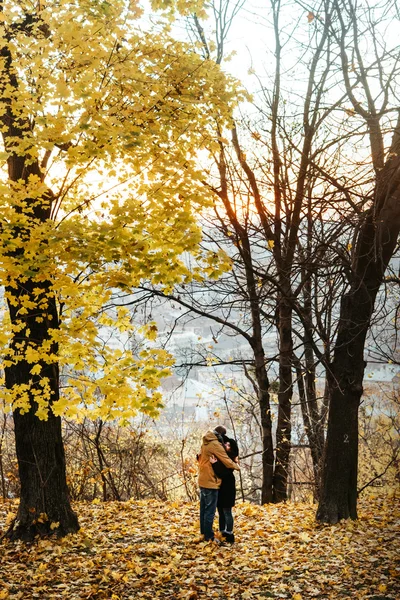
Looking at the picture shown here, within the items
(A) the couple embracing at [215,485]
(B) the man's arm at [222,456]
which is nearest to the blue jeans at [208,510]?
(A) the couple embracing at [215,485]

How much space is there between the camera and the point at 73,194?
8.42m

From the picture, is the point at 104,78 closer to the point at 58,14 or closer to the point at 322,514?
the point at 58,14

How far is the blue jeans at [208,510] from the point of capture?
722 cm

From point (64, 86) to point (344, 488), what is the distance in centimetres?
620

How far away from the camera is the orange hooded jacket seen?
23.6 ft

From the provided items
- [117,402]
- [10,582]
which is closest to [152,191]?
[117,402]

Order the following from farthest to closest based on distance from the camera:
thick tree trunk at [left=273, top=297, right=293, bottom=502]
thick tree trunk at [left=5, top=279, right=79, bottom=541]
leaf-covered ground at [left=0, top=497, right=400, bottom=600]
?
1. thick tree trunk at [left=273, top=297, right=293, bottom=502]
2. thick tree trunk at [left=5, top=279, right=79, bottom=541]
3. leaf-covered ground at [left=0, top=497, right=400, bottom=600]

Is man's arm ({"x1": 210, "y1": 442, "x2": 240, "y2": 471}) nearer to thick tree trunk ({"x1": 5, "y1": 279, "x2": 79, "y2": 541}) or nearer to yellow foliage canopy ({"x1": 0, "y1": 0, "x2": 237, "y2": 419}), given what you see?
yellow foliage canopy ({"x1": 0, "y1": 0, "x2": 237, "y2": 419})

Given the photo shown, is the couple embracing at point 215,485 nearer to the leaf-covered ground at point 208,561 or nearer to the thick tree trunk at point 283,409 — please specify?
the leaf-covered ground at point 208,561

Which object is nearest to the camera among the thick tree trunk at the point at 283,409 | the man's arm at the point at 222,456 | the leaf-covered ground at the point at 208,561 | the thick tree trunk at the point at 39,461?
the leaf-covered ground at the point at 208,561

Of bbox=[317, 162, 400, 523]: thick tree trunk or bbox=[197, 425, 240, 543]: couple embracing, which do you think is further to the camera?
bbox=[317, 162, 400, 523]: thick tree trunk

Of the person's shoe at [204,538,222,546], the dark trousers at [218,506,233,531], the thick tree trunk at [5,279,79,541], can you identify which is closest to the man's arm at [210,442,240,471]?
the dark trousers at [218,506,233,531]

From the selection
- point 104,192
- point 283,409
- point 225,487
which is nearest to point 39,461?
point 225,487

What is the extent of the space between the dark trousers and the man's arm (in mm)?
647
